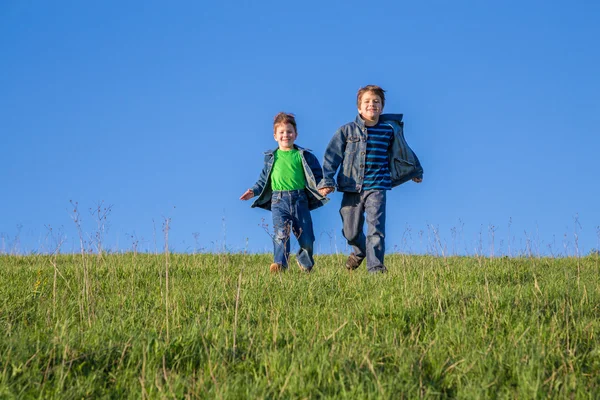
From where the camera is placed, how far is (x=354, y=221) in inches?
313

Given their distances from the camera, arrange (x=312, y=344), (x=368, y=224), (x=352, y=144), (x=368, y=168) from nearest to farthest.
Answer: (x=312, y=344)
(x=368, y=224)
(x=368, y=168)
(x=352, y=144)

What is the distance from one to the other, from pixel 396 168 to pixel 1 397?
5970 mm

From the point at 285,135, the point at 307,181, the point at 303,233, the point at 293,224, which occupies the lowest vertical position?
the point at 303,233

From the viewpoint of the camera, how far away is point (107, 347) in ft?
11.7

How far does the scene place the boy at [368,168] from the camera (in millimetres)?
7664

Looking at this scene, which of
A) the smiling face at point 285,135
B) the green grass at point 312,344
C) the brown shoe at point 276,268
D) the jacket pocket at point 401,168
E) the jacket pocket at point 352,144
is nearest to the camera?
the green grass at point 312,344

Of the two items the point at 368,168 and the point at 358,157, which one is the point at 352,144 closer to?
the point at 358,157

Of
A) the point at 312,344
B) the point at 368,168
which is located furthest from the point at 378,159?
the point at 312,344

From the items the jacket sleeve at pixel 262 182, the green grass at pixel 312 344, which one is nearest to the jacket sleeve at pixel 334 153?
the jacket sleeve at pixel 262 182

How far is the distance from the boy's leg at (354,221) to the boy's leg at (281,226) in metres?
0.77

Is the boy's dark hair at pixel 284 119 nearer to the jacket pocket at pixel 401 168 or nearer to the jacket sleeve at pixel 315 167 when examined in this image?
the jacket sleeve at pixel 315 167

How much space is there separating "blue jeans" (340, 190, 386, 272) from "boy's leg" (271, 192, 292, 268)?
770 mm

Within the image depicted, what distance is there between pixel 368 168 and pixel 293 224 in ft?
4.25

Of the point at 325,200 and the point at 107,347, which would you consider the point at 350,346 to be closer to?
the point at 107,347
